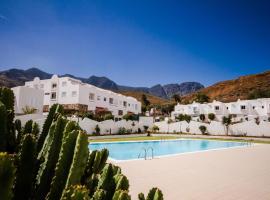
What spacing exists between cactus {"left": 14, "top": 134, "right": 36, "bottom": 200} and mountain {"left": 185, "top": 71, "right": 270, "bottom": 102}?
11357cm

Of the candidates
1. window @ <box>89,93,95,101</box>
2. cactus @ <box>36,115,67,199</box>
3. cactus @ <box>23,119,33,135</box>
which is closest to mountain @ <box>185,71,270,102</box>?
window @ <box>89,93,95,101</box>

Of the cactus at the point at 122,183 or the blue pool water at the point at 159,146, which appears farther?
the blue pool water at the point at 159,146

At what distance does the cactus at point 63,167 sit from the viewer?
1661 mm

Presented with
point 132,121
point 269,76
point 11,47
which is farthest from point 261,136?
point 269,76

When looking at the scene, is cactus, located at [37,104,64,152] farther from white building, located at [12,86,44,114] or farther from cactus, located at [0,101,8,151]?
white building, located at [12,86,44,114]

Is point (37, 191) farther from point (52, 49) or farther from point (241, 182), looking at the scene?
point (52, 49)

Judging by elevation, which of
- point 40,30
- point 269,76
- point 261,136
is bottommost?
point 261,136

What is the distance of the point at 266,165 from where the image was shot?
11516mm

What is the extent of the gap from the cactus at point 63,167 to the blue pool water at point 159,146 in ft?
55.9

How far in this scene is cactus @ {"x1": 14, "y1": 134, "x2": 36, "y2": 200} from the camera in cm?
171

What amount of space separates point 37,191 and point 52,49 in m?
18.6

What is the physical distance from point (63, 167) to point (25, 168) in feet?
0.94

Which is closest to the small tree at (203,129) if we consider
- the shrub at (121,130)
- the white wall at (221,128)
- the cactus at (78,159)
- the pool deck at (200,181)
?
the white wall at (221,128)

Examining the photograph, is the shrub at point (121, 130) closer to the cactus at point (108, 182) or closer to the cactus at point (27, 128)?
the cactus at point (27, 128)
